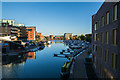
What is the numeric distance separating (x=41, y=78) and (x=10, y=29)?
81902mm

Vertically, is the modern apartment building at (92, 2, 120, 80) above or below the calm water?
above

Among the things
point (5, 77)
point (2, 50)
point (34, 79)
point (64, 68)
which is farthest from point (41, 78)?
point (2, 50)

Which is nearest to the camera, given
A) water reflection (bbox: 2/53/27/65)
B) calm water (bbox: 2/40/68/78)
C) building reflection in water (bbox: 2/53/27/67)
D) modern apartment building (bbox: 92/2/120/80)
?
modern apartment building (bbox: 92/2/120/80)

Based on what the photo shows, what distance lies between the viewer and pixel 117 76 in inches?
348

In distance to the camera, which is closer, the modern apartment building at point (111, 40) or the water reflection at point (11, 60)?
the modern apartment building at point (111, 40)

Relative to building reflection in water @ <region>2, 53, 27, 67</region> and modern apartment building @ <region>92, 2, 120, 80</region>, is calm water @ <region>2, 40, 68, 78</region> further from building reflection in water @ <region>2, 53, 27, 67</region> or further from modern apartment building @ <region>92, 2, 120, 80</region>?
modern apartment building @ <region>92, 2, 120, 80</region>

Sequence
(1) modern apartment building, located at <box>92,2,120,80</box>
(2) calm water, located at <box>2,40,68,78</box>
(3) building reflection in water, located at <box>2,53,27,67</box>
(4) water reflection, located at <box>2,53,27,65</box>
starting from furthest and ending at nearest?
(4) water reflection, located at <box>2,53,27,65</box>, (3) building reflection in water, located at <box>2,53,27,67</box>, (2) calm water, located at <box>2,40,68,78</box>, (1) modern apartment building, located at <box>92,2,120,80</box>

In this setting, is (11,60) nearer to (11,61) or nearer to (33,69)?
(11,61)

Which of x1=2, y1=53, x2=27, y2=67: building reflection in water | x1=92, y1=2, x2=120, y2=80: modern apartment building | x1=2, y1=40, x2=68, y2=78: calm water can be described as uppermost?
x1=92, y1=2, x2=120, y2=80: modern apartment building

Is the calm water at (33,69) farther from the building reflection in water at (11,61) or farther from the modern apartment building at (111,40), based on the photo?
the modern apartment building at (111,40)

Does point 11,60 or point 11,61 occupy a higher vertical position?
point 11,60

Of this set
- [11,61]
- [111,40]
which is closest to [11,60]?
[11,61]

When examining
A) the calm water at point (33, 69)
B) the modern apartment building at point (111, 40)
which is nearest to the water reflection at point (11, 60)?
the calm water at point (33, 69)

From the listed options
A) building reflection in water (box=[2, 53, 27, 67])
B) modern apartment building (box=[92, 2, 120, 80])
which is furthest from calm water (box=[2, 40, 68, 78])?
modern apartment building (box=[92, 2, 120, 80])
